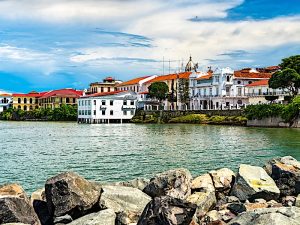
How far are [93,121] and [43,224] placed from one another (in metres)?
93.4

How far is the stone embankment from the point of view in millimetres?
10562

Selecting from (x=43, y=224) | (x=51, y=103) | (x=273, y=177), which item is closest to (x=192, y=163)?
(x=273, y=177)

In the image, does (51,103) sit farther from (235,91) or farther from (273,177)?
(273,177)

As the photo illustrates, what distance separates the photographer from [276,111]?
71188mm

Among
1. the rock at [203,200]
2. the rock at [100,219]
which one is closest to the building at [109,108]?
the rock at [203,200]

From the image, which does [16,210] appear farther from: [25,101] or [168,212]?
[25,101]

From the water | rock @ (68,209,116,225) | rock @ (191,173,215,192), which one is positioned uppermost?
rock @ (191,173,215,192)

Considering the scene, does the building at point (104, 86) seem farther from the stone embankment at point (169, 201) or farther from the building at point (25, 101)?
the stone embankment at point (169, 201)

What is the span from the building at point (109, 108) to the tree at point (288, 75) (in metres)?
41.7

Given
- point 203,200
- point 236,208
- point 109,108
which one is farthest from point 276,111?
point 236,208

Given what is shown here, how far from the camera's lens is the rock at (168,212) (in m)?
10.3

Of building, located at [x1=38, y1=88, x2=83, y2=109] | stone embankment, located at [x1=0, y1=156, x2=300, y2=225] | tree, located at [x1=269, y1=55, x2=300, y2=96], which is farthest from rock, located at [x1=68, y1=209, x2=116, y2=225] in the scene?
building, located at [x1=38, y1=88, x2=83, y2=109]

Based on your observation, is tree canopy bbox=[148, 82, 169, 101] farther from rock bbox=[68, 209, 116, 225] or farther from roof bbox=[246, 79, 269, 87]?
rock bbox=[68, 209, 116, 225]

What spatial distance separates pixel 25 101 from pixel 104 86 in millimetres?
32770
